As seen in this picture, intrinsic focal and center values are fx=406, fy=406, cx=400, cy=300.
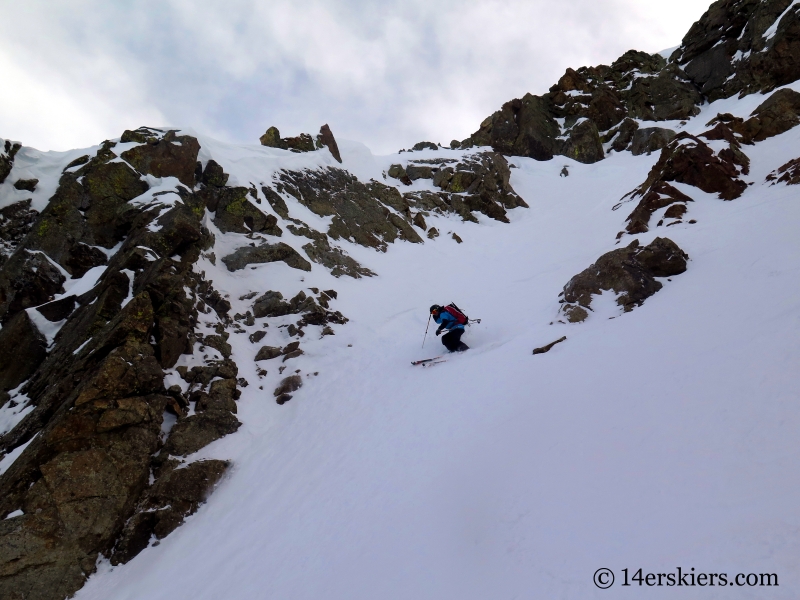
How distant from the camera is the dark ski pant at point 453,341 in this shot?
13.0 m

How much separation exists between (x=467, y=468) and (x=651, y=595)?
320cm

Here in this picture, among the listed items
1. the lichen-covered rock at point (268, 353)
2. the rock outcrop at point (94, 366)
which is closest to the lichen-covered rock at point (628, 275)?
the lichen-covered rock at point (268, 353)

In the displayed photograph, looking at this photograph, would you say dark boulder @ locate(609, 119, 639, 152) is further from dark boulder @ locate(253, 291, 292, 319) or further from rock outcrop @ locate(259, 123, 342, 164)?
dark boulder @ locate(253, 291, 292, 319)

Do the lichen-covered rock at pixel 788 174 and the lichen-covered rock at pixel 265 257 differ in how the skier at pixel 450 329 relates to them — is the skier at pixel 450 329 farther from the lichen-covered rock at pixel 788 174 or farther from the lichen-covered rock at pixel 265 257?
the lichen-covered rock at pixel 788 174

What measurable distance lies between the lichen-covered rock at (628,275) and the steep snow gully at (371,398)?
0.08m

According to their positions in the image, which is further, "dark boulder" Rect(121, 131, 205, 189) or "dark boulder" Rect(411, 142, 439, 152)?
"dark boulder" Rect(411, 142, 439, 152)

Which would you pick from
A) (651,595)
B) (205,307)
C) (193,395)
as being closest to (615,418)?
(651,595)

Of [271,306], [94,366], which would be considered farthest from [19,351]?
[271,306]

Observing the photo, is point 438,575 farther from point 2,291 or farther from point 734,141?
point 734,141

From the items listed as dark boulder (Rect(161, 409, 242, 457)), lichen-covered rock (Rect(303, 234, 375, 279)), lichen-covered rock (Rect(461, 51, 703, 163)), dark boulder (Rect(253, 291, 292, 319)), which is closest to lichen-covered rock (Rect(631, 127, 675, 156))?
lichen-covered rock (Rect(461, 51, 703, 163))

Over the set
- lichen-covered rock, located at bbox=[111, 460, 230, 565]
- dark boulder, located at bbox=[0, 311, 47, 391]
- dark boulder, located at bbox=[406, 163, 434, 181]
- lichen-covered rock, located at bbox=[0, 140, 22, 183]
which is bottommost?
lichen-covered rock, located at bbox=[111, 460, 230, 565]

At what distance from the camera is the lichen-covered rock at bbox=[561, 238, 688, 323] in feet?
36.3

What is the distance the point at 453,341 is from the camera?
13.0 meters

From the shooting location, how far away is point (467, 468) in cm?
643
